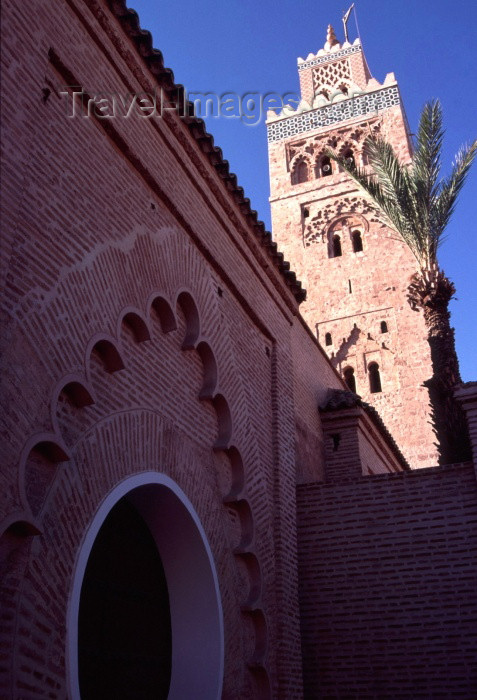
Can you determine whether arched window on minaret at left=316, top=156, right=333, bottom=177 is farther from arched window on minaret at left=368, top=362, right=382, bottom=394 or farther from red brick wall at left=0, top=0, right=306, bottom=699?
red brick wall at left=0, top=0, right=306, bottom=699

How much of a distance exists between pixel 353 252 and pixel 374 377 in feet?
11.4

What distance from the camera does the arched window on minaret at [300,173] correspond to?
20016mm

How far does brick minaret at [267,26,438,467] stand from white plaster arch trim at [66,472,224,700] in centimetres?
1086

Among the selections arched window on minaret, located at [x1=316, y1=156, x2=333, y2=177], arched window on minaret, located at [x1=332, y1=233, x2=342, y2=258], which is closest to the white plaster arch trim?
arched window on minaret, located at [x1=332, y1=233, x2=342, y2=258]

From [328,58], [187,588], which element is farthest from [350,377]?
[328,58]

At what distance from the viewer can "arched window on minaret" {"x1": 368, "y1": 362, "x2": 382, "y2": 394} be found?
16.6m

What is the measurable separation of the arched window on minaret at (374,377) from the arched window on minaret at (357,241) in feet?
10.6

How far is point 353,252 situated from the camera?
18.0 meters

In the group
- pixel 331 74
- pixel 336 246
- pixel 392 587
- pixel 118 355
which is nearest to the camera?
pixel 118 355

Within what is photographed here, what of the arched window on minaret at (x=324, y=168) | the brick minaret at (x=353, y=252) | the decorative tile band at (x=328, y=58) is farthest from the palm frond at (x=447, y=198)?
the decorative tile band at (x=328, y=58)

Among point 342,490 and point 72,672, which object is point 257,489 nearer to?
point 342,490

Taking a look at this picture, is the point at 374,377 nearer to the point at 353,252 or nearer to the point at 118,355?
the point at 353,252

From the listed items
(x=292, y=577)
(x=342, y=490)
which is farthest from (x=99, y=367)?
(x=342, y=490)

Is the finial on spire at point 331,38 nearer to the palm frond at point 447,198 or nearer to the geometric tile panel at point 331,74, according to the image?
the geometric tile panel at point 331,74
